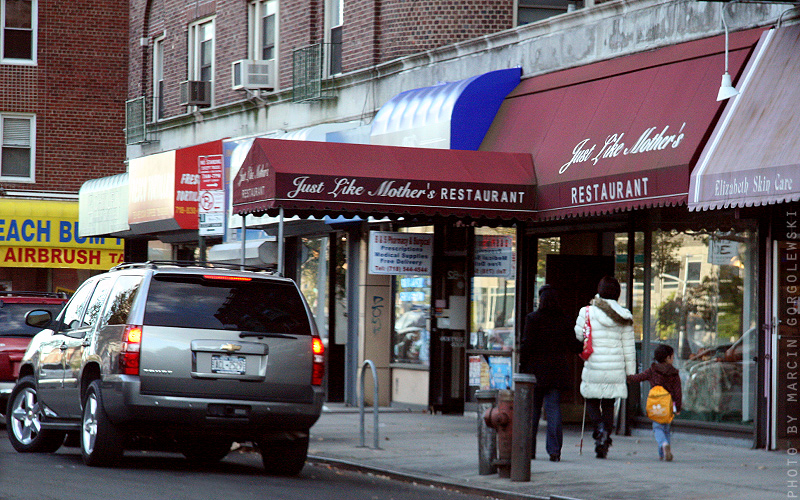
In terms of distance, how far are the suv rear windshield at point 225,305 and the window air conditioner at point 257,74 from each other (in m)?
12.3

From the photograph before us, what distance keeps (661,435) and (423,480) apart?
2.70 meters

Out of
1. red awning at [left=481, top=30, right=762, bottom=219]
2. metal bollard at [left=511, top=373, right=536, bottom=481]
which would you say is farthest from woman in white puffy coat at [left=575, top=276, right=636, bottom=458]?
metal bollard at [left=511, top=373, right=536, bottom=481]

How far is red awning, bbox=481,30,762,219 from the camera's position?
41.6ft

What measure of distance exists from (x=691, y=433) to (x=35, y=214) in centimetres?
2134

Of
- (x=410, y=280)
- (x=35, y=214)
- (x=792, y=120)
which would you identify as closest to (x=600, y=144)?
(x=792, y=120)

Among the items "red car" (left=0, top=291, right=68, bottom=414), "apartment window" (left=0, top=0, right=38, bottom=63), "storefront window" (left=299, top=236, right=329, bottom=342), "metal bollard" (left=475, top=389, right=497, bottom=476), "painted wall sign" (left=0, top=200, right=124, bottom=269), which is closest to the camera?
"metal bollard" (left=475, top=389, right=497, bottom=476)

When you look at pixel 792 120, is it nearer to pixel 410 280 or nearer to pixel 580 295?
pixel 580 295

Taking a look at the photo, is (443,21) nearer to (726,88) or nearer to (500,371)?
(500,371)

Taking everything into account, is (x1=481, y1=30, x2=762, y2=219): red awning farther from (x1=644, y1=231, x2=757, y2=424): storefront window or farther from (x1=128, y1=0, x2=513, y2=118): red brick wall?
(x1=128, y1=0, x2=513, y2=118): red brick wall

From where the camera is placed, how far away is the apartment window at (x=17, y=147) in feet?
105

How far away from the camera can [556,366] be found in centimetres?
1227

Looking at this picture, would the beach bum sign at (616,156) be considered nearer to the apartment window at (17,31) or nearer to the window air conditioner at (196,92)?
the window air conditioner at (196,92)

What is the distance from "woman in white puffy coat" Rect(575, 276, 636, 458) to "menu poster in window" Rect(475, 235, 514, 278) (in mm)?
3897

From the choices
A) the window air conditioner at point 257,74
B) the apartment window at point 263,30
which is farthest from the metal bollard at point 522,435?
the apartment window at point 263,30
